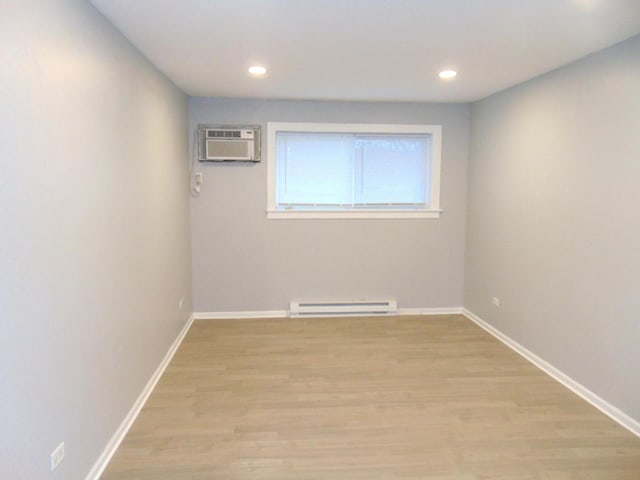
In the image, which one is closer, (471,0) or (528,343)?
(471,0)

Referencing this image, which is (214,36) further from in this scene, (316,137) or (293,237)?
(293,237)

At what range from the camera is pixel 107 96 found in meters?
2.31

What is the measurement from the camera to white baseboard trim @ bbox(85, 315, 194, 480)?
83.2 inches

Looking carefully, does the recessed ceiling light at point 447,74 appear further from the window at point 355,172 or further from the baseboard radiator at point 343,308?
the baseboard radiator at point 343,308

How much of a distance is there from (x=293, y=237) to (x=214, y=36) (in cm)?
246

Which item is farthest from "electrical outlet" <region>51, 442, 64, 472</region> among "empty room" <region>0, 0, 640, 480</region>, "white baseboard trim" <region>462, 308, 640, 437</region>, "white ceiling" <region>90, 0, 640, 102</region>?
"white baseboard trim" <region>462, 308, 640, 437</region>

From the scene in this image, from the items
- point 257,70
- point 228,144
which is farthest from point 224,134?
point 257,70

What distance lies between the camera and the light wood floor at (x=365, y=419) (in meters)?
2.19

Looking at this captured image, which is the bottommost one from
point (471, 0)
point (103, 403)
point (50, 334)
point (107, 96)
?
point (103, 403)

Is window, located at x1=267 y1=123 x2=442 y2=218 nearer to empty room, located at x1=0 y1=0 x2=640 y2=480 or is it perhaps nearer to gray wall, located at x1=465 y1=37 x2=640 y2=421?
empty room, located at x1=0 y1=0 x2=640 y2=480

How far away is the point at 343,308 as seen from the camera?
4727 mm

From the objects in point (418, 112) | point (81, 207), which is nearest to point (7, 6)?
point (81, 207)

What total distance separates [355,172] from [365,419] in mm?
2797

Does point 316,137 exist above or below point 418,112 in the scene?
below
